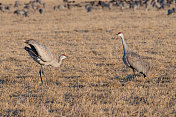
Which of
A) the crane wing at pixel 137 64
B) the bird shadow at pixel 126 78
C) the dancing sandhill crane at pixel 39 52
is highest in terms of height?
the dancing sandhill crane at pixel 39 52

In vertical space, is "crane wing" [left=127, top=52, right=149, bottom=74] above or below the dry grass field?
above

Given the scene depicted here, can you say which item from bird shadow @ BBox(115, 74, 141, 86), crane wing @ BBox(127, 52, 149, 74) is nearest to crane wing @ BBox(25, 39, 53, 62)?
bird shadow @ BBox(115, 74, 141, 86)

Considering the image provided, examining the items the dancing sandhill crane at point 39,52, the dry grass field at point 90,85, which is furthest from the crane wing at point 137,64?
the dancing sandhill crane at point 39,52

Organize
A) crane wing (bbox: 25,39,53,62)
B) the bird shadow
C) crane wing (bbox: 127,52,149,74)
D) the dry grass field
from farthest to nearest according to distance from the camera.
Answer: the bird shadow, crane wing (bbox: 127,52,149,74), crane wing (bbox: 25,39,53,62), the dry grass field

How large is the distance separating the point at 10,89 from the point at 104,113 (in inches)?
111

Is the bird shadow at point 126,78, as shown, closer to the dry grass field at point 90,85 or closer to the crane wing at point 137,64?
the dry grass field at point 90,85

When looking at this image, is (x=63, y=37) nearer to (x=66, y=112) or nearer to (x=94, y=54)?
(x=94, y=54)

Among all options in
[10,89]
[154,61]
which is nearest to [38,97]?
[10,89]

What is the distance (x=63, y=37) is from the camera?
17.5m

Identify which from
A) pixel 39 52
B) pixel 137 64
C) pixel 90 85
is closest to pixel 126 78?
pixel 137 64

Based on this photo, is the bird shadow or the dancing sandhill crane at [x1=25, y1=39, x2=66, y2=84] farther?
the bird shadow

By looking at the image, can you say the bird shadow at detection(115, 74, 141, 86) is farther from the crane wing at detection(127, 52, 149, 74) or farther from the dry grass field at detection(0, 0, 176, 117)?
the crane wing at detection(127, 52, 149, 74)

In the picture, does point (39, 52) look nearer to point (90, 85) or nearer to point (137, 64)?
point (90, 85)

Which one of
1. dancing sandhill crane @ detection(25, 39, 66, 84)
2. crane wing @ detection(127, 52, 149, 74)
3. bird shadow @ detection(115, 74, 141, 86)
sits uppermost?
dancing sandhill crane @ detection(25, 39, 66, 84)
